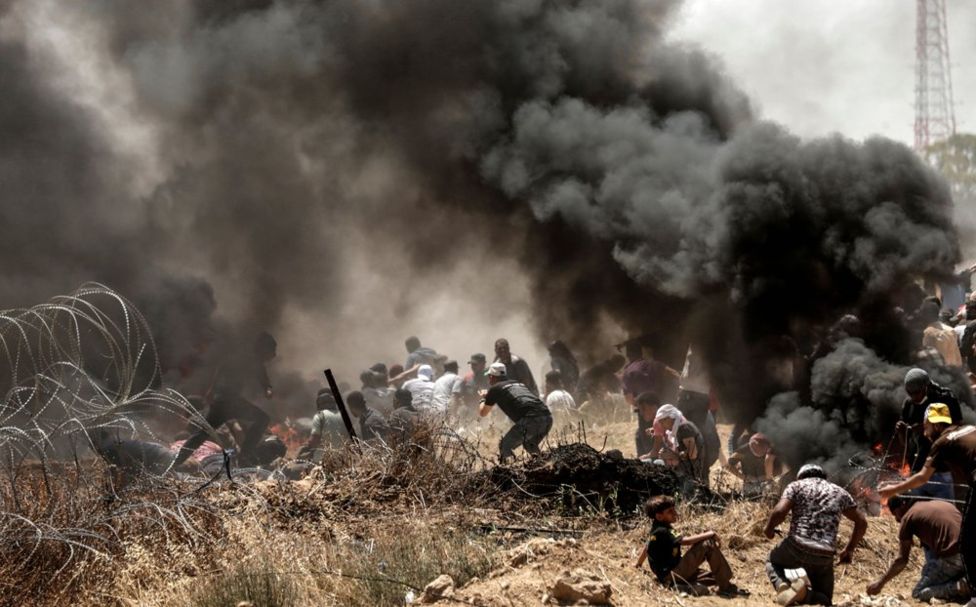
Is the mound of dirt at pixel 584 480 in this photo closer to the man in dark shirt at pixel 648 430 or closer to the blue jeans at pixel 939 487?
the man in dark shirt at pixel 648 430

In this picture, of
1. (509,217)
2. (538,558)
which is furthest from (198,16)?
(538,558)

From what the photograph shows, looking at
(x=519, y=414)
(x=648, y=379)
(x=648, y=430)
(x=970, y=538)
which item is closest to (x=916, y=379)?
(x=970, y=538)

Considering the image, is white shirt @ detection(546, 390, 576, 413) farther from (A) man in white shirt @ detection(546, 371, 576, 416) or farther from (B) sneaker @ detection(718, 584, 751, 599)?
(B) sneaker @ detection(718, 584, 751, 599)

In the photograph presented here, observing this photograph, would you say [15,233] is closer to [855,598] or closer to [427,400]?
[427,400]

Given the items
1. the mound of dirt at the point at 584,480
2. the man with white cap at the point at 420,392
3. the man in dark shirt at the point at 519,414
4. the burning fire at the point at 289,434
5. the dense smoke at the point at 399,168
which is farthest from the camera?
the burning fire at the point at 289,434

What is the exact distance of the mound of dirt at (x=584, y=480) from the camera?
10188 mm

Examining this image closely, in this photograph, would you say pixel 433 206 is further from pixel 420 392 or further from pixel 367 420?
pixel 367 420

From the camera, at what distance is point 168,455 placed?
39.1ft

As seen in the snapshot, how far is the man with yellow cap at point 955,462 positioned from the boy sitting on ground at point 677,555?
4.37ft

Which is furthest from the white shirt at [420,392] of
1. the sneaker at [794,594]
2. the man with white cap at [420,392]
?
the sneaker at [794,594]

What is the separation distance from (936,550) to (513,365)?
8.08 m

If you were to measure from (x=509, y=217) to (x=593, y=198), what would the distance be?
1.68m

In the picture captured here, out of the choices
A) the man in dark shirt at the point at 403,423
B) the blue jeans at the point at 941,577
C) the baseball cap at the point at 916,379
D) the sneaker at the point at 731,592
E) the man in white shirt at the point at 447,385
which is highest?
the man in white shirt at the point at 447,385

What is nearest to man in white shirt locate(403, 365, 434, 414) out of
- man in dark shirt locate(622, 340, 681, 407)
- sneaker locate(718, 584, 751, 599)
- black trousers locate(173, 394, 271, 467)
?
black trousers locate(173, 394, 271, 467)
